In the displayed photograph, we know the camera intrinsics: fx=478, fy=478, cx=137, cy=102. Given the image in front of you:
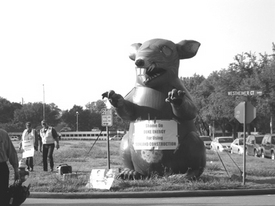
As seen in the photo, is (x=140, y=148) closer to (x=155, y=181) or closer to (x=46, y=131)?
(x=155, y=181)

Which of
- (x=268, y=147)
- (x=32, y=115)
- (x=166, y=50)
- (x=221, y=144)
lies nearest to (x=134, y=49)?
(x=166, y=50)

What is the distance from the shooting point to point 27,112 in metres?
94.7

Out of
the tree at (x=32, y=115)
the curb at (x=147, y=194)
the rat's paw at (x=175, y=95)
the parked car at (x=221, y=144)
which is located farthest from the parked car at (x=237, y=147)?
the tree at (x=32, y=115)

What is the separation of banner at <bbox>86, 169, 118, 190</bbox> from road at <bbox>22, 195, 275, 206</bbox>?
0.66 meters

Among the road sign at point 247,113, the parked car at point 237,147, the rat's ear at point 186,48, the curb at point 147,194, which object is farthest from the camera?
the parked car at point 237,147

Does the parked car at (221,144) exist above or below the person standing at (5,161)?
below

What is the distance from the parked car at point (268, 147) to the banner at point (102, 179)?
14.5m

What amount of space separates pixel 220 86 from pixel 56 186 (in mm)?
35352

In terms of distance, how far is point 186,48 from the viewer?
11.9 m

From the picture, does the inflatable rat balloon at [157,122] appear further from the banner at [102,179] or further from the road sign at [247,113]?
the road sign at [247,113]

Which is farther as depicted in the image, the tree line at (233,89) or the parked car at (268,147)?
the tree line at (233,89)

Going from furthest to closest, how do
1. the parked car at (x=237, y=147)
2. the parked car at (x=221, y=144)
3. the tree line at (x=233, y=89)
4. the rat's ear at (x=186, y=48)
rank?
the tree line at (x=233, y=89), the parked car at (x=221, y=144), the parked car at (x=237, y=147), the rat's ear at (x=186, y=48)

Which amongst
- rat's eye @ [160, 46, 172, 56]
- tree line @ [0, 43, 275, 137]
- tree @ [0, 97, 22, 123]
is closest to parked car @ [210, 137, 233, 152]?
tree line @ [0, 43, 275, 137]

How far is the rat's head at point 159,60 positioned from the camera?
11250mm
